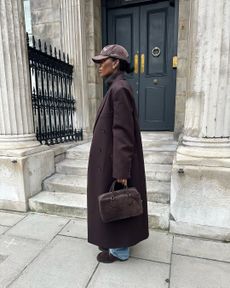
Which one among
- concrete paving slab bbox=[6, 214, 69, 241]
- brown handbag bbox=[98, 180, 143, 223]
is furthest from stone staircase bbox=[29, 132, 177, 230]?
brown handbag bbox=[98, 180, 143, 223]

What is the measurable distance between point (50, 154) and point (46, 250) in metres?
1.60

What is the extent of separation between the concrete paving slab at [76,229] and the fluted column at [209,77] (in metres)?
1.47

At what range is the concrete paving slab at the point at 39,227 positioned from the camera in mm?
2639

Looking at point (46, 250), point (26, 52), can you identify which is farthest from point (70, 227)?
point (26, 52)

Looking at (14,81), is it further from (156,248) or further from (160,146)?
(156,248)

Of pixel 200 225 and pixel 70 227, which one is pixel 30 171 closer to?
pixel 70 227

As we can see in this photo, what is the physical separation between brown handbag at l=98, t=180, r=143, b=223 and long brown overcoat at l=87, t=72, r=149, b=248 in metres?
0.12

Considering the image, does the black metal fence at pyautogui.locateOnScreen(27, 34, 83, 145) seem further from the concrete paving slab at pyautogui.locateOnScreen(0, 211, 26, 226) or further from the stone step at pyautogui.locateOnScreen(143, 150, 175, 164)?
the stone step at pyautogui.locateOnScreen(143, 150, 175, 164)

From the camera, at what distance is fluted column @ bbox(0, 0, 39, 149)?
300cm

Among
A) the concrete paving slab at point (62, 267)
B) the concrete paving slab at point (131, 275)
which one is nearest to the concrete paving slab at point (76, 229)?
the concrete paving slab at point (62, 267)

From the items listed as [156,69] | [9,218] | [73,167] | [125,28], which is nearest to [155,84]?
[156,69]

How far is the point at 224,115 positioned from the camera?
2445 millimetres

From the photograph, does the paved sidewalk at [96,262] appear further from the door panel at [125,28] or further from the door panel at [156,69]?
the door panel at [125,28]

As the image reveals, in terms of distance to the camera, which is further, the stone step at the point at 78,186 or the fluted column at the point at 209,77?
the stone step at the point at 78,186
